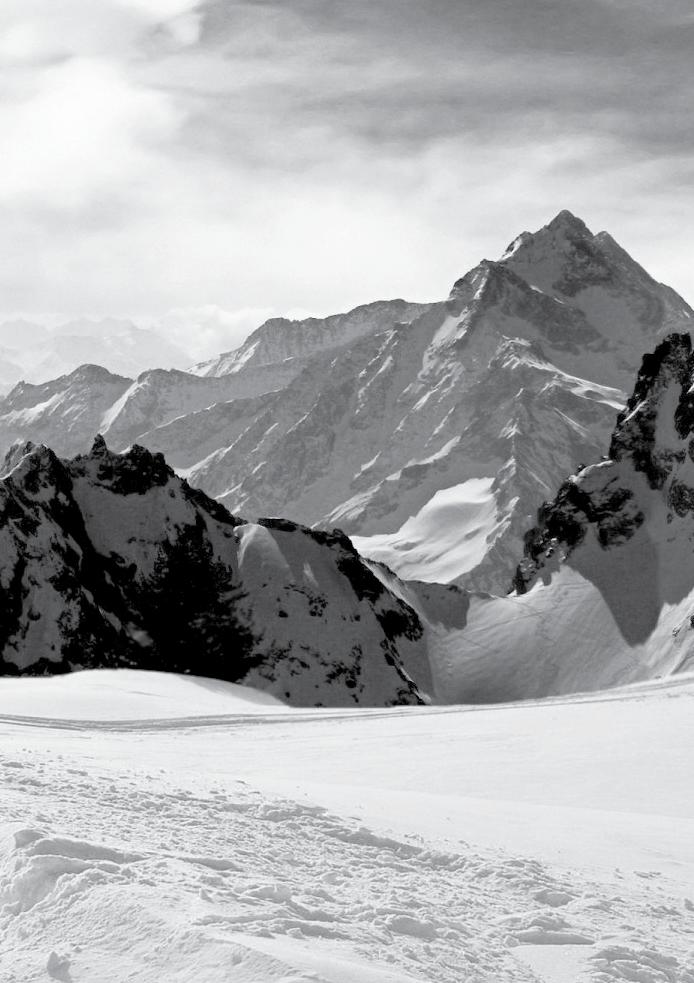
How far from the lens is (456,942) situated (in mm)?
14055

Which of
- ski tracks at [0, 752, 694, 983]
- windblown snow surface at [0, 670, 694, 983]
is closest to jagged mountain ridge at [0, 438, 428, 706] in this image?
windblown snow surface at [0, 670, 694, 983]

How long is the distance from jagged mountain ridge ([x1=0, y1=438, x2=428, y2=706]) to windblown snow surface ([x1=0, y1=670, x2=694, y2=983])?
73.1 meters

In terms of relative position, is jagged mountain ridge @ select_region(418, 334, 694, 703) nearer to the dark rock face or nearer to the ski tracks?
the dark rock face

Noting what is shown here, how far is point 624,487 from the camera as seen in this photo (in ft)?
515

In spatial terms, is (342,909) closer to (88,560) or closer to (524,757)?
(524,757)

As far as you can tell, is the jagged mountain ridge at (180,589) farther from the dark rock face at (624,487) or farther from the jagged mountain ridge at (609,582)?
the dark rock face at (624,487)

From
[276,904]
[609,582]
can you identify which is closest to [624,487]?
[609,582]

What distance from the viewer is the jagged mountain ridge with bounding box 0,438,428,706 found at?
346ft

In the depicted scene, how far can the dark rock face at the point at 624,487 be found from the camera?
154125 millimetres

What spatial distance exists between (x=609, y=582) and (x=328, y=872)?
13753 cm

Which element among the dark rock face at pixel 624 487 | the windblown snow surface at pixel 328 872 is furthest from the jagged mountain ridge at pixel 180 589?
the windblown snow surface at pixel 328 872

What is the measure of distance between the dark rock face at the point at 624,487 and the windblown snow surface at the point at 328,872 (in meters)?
121

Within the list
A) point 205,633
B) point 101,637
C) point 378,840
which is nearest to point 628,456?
point 205,633

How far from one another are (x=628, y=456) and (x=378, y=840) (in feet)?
479
